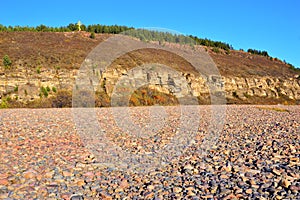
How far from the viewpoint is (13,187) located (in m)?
5.30

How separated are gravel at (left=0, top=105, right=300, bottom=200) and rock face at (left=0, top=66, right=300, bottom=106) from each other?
49.1ft

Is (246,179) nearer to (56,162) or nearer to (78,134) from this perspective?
(56,162)

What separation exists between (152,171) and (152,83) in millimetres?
24213

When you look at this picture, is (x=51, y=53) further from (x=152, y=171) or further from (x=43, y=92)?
(x=152, y=171)

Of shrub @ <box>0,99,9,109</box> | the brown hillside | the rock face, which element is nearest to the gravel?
shrub @ <box>0,99,9,109</box>

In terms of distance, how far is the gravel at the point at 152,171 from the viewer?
5.06m

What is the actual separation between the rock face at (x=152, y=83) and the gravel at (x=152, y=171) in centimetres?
1498

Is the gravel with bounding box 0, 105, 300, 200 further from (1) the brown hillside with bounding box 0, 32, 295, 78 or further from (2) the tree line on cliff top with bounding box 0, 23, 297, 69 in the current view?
(2) the tree line on cliff top with bounding box 0, 23, 297, 69

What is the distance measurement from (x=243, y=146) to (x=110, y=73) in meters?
22.5

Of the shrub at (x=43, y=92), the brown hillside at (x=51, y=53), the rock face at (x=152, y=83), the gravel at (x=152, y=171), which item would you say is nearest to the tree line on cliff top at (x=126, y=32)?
the brown hillside at (x=51, y=53)

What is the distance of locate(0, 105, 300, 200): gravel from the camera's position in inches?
199

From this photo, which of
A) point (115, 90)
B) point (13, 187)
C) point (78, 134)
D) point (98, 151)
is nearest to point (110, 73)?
point (115, 90)

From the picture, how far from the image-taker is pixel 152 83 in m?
30.4

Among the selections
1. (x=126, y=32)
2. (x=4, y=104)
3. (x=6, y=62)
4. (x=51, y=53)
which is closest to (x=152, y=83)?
(x=51, y=53)
